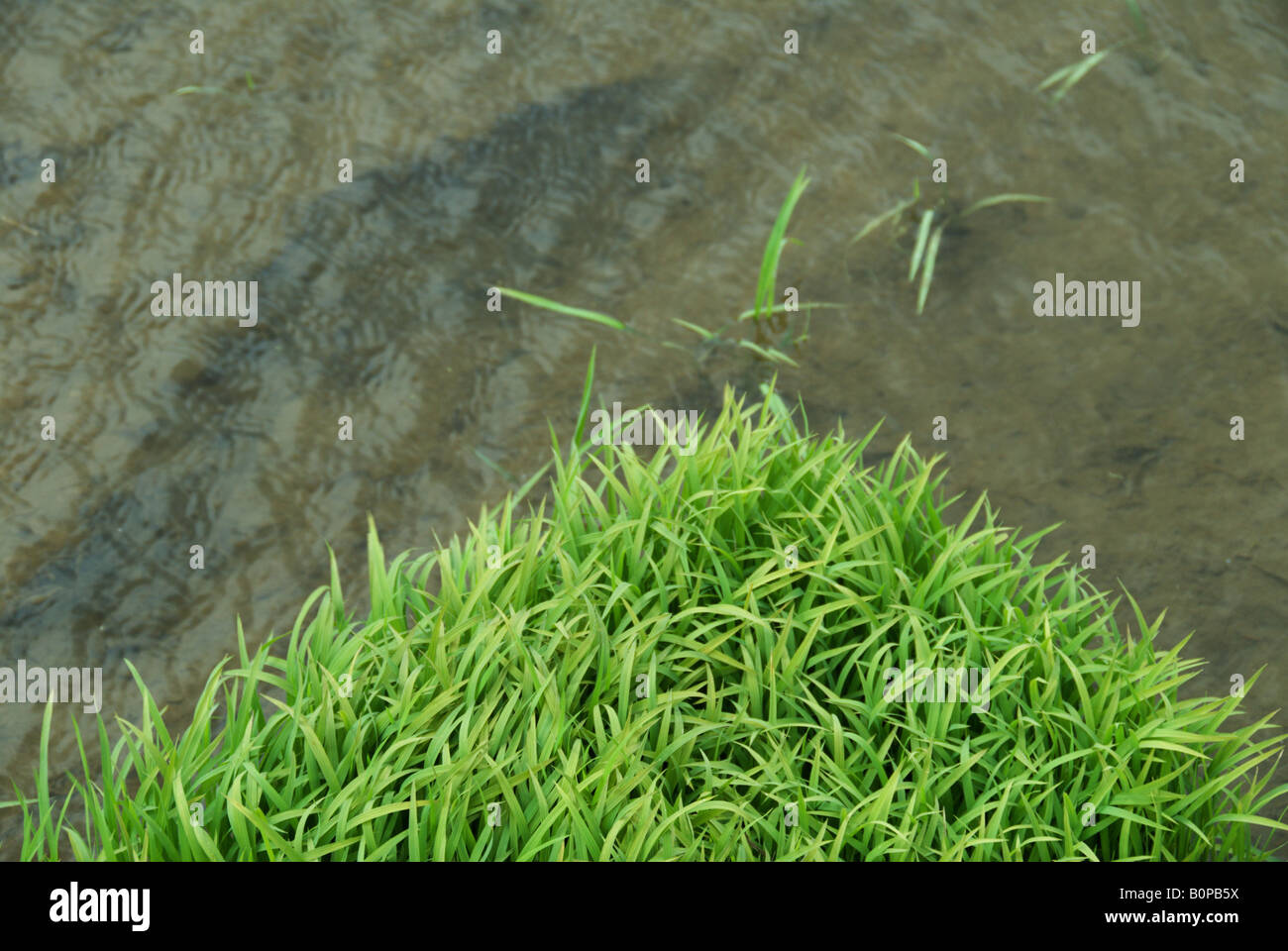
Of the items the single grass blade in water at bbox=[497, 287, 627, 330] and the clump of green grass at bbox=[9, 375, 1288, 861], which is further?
the single grass blade in water at bbox=[497, 287, 627, 330]

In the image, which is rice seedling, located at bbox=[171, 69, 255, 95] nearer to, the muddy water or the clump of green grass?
the muddy water

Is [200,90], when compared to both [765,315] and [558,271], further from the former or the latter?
[765,315]

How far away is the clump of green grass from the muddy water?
0.54m

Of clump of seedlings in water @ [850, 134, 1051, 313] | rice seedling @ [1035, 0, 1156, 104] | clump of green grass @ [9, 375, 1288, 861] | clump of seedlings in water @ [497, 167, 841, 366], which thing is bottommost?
clump of green grass @ [9, 375, 1288, 861]

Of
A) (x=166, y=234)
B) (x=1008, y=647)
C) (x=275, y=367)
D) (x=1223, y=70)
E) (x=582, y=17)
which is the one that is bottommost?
(x=1008, y=647)

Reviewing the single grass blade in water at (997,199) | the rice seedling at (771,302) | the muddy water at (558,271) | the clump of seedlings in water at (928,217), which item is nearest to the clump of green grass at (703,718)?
the muddy water at (558,271)

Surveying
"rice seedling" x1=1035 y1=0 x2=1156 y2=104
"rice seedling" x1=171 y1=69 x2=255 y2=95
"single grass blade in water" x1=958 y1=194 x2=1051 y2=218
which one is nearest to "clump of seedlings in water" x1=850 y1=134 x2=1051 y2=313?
"single grass blade in water" x1=958 y1=194 x2=1051 y2=218

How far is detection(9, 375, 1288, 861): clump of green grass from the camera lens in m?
1.76

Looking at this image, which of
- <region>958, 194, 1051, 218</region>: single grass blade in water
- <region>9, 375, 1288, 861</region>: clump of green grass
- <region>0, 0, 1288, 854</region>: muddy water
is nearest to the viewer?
<region>9, 375, 1288, 861</region>: clump of green grass

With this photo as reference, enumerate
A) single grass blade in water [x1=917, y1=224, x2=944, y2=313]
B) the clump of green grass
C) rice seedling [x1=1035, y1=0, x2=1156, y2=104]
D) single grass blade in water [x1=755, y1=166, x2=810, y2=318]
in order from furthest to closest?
rice seedling [x1=1035, y1=0, x2=1156, y2=104] < single grass blade in water [x1=917, y1=224, x2=944, y2=313] < single grass blade in water [x1=755, y1=166, x2=810, y2=318] < the clump of green grass

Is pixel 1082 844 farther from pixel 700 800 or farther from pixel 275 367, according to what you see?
pixel 275 367
